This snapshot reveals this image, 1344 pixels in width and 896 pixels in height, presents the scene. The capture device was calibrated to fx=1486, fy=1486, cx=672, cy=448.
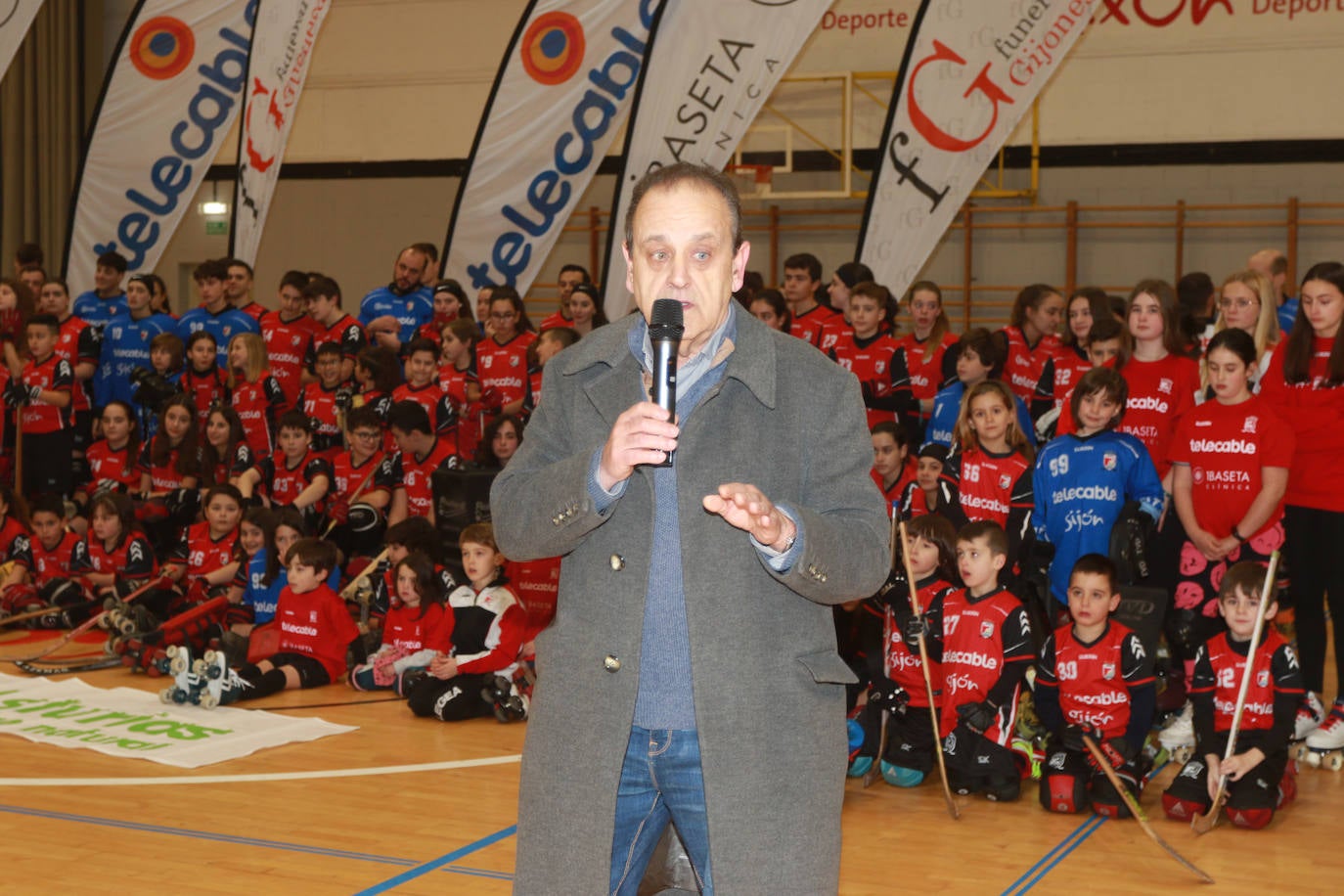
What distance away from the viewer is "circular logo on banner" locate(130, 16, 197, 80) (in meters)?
→ 11.0

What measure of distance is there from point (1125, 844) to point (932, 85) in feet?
16.4

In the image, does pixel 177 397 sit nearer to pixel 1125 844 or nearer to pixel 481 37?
pixel 1125 844

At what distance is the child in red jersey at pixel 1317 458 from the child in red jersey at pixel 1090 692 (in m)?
0.98

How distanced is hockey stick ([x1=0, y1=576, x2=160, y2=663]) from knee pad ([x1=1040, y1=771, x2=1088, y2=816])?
491cm

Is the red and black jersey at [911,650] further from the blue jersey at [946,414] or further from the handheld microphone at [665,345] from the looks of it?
the handheld microphone at [665,345]

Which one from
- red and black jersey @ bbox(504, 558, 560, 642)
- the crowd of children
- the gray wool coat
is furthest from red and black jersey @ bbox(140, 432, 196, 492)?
the gray wool coat

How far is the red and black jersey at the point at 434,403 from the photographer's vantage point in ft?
27.2

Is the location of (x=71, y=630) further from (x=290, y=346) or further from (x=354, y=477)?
(x=290, y=346)

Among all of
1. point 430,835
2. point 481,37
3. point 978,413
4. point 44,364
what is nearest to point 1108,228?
point 481,37

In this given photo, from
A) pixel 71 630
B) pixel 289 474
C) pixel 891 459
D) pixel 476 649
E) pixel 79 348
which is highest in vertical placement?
pixel 79 348

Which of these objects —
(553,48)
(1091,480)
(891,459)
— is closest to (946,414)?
(891,459)

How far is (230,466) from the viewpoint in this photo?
8.65m

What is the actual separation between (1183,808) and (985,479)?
1604 mm

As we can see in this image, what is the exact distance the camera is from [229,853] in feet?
14.8
